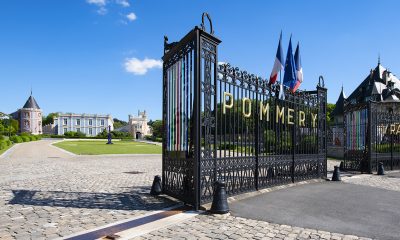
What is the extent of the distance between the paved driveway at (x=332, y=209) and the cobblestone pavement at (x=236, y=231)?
361mm

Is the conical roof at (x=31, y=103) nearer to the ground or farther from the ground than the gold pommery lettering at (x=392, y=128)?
farther from the ground

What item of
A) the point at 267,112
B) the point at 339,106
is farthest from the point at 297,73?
the point at 339,106

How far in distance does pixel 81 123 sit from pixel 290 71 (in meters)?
131

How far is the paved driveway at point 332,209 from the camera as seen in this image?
225 inches

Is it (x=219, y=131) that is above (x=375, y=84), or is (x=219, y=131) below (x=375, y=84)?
below

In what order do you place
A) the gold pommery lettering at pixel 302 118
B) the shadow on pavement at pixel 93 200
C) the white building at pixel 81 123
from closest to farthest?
the shadow on pavement at pixel 93 200 < the gold pommery lettering at pixel 302 118 < the white building at pixel 81 123

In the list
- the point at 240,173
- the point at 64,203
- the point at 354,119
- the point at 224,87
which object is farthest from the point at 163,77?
the point at 354,119

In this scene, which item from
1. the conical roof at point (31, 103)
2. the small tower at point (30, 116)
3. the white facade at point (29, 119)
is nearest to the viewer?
the white facade at point (29, 119)

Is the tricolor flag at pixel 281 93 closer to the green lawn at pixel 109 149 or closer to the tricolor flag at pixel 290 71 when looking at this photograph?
the tricolor flag at pixel 290 71

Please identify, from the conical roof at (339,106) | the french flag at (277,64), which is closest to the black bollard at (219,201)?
the french flag at (277,64)

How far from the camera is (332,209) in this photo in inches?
281

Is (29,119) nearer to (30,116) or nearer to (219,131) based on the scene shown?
(30,116)

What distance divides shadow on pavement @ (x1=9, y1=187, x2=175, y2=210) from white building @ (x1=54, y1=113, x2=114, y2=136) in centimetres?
12945

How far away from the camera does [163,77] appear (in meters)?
9.12
